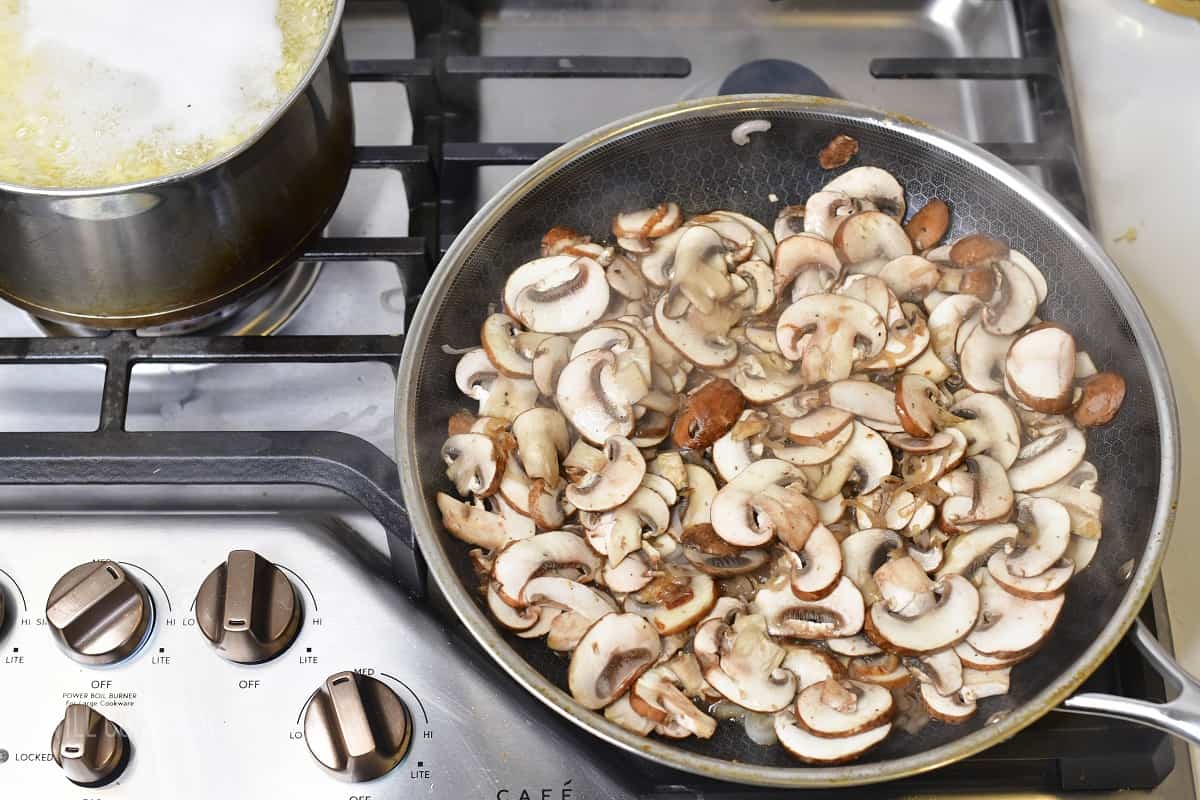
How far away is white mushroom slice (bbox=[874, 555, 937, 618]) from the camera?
35.0 inches

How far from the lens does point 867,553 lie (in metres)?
0.92

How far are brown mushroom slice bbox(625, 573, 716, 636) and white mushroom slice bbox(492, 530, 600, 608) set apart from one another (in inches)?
2.0

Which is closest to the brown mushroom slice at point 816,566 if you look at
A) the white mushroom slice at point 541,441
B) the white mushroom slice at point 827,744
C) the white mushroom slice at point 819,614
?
the white mushroom slice at point 819,614

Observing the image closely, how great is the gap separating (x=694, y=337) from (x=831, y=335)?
13cm

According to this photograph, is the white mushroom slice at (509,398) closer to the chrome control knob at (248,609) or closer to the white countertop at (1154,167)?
the chrome control knob at (248,609)

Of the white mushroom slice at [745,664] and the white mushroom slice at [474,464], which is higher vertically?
the white mushroom slice at [474,464]

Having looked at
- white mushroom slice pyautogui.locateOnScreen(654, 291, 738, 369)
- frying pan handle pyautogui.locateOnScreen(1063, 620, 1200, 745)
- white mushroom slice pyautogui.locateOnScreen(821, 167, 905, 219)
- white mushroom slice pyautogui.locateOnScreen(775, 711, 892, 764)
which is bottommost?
frying pan handle pyautogui.locateOnScreen(1063, 620, 1200, 745)

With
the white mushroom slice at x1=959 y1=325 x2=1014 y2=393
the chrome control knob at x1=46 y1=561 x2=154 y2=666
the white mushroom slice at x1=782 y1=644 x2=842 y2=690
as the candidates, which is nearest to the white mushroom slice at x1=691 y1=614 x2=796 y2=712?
the white mushroom slice at x1=782 y1=644 x2=842 y2=690

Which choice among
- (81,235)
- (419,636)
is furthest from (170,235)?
(419,636)

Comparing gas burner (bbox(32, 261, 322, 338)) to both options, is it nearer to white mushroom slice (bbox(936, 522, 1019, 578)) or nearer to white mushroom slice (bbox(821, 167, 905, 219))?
white mushroom slice (bbox(821, 167, 905, 219))

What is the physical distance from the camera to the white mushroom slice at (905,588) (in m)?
0.89

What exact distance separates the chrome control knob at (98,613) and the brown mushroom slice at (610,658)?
1.13 feet

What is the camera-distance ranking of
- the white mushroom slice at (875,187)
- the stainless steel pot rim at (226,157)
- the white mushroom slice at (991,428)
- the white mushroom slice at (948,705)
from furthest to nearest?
the white mushroom slice at (875,187), the white mushroom slice at (991,428), the white mushroom slice at (948,705), the stainless steel pot rim at (226,157)

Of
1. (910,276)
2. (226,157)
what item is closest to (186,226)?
(226,157)
